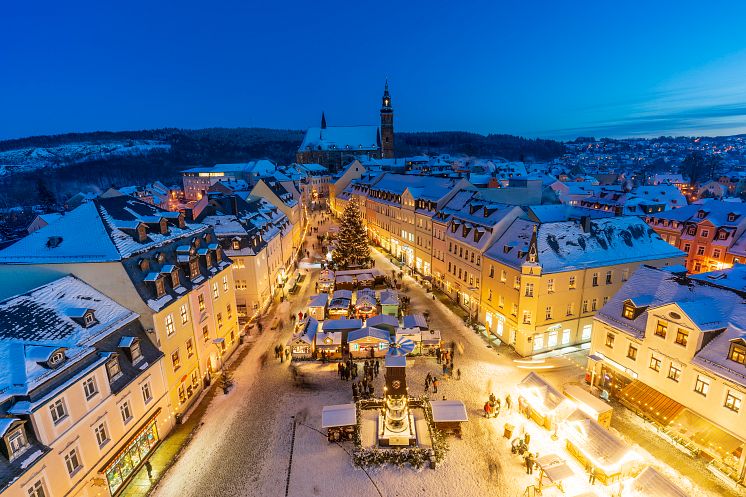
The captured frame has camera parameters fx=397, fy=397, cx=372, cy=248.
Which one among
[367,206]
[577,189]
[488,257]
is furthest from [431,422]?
[577,189]

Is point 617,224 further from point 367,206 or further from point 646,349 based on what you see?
point 367,206

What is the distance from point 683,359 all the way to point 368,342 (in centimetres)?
2313

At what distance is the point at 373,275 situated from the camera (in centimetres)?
5412

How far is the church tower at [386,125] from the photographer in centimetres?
16325

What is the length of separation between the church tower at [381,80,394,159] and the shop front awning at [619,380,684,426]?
151 m

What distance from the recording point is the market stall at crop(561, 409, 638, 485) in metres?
22.0

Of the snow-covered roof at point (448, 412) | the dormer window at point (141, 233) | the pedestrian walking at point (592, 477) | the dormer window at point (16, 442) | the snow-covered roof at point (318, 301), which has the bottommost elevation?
the pedestrian walking at point (592, 477)

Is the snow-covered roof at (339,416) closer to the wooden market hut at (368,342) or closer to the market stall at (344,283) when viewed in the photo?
the wooden market hut at (368,342)

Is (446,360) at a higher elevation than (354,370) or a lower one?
higher

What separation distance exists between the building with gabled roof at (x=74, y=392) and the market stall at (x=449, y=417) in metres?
18.5

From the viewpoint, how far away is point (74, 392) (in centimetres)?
1941

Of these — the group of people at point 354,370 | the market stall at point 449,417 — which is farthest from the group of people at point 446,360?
the market stall at point 449,417

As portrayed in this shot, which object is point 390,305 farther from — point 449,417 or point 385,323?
point 449,417

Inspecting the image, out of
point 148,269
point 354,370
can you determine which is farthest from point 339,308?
point 148,269
